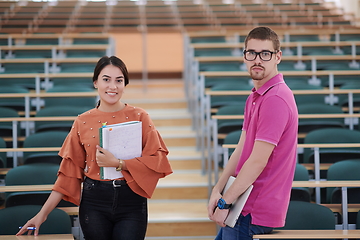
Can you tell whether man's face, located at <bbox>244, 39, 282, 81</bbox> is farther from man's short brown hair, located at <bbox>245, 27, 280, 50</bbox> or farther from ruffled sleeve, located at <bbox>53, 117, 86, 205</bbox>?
ruffled sleeve, located at <bbox>53, 117, 86, 205</bbox>

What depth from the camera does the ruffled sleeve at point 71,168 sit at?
56.9 inches

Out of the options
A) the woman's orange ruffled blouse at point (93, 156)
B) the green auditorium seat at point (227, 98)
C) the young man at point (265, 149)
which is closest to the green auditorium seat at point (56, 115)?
the green auditorium seat at point (227, 98)

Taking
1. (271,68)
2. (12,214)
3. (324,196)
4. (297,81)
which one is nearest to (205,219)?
(324,196)

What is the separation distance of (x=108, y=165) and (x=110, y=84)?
0.90 feet

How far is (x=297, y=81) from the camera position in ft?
12.9

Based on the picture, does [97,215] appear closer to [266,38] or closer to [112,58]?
[112,58]

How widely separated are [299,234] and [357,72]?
273 centimetres

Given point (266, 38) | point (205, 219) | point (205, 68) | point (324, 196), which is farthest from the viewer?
point (205, 68)

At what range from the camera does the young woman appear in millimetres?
1397

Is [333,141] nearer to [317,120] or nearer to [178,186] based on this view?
[317,120]

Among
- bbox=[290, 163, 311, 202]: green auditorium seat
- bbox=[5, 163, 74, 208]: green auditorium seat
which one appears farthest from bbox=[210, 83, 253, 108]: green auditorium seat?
bbox=[5, 163, 74, 208]: green auditorium seat

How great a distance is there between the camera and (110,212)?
1397 mm

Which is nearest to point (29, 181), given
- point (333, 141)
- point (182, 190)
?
point (182, 190)

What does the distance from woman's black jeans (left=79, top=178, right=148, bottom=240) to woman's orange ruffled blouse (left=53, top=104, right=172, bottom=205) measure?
0.04m
